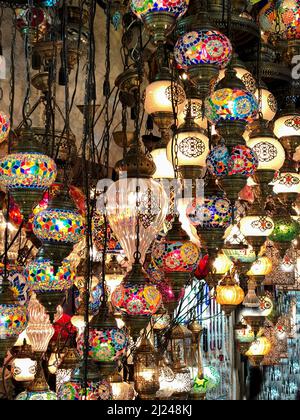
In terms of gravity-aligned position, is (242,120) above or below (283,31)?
below

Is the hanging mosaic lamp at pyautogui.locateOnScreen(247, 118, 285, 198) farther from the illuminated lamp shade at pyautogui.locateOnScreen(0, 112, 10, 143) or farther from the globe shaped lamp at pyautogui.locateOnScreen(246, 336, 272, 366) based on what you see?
the globe shaped lamp at pyautogui.locateOnScreen(246, 336, 272, 366)

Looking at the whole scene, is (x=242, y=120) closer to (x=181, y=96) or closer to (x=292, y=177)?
(x=181, y=96)

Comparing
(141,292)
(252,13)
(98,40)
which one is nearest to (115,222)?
(141,292)

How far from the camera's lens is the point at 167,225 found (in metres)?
2.69

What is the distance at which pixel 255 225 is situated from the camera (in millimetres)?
2859

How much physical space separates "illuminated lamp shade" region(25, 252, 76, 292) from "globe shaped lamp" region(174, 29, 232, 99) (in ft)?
2.00

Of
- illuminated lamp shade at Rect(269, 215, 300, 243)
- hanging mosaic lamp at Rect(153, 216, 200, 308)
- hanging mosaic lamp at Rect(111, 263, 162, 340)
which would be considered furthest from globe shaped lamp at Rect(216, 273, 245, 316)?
hanging mosaic lamp at Rect(111, 263, 162, 340)

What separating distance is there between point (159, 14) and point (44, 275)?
737 millimetres

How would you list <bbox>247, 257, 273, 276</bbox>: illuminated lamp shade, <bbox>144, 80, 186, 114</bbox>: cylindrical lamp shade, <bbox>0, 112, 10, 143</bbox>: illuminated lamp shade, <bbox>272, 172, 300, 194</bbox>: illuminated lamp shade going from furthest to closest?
1. <bbox>247, 257, 273, 276</bbox>: illuminated lamp shade
2. <bbox>272, 172, 300, 194</bbox>: illuminated lamp shade
3. <bbox>144, 80, 186, 114</bbox>: cylindrical lamp shade
4. <bbox>0, 112, 10, 143</bbox>: illuminated lamp shade

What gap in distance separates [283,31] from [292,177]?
2.04 ft

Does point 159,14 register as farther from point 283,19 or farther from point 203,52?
point 283,19

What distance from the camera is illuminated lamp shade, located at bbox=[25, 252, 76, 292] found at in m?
2.02

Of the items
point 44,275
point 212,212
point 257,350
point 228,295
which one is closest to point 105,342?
point 44,275
